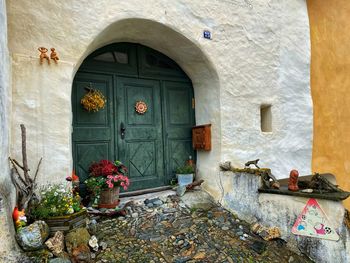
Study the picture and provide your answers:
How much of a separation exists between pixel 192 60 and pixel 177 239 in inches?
104

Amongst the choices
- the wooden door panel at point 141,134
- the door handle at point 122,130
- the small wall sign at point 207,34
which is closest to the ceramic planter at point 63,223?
the wooden door panel at point 141,134

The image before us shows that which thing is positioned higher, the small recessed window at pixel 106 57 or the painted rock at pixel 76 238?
the small recessed window at pixel 106 57

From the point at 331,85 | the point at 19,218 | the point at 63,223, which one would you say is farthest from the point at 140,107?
the point at 331,85

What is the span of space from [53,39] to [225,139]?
8.69 ft

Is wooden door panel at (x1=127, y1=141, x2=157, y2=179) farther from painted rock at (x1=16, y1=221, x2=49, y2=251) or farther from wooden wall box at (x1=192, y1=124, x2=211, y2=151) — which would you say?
painted rock at (x1=16, y1=221, x2=49, y2=251)

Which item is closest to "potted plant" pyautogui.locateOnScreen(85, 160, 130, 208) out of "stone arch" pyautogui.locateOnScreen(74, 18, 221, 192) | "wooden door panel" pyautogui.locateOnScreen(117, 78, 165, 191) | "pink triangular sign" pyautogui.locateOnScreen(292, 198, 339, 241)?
"wooden door panel" pyautogui.locateOnScreen(117, 78, 165, 191)

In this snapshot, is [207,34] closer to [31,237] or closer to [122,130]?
[122,130]

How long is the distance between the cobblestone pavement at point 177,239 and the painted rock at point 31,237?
1.75ft

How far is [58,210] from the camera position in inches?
95.4

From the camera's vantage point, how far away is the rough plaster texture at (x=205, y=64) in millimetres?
2713

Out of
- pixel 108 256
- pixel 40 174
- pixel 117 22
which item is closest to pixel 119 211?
pixel 108 256

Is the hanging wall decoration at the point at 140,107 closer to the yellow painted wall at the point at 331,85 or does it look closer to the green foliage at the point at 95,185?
the green foliage at the point at 95,185

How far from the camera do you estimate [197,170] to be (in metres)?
4.31

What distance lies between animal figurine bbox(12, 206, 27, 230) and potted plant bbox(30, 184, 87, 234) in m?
0.17
